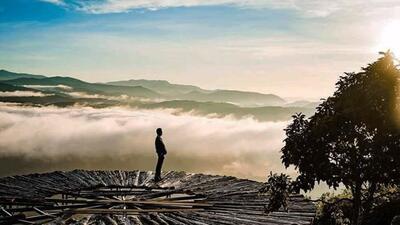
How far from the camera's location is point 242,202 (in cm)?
1636

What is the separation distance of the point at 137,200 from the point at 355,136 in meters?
8.96

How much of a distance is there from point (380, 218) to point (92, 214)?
9012 millimetres

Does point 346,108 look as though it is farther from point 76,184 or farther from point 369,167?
point 76,184

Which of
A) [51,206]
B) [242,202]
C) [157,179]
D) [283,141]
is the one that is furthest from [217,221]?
[157,179]

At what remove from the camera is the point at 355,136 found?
31.9 ft

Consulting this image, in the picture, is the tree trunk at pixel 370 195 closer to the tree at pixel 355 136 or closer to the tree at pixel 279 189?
the tree at pixel 355 136

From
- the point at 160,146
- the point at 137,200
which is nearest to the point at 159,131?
the point at 160,146

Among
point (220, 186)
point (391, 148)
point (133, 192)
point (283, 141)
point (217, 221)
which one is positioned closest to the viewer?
point (391, 148)

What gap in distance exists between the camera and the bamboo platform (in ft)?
44.8

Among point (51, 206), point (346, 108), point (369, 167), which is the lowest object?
point (51, 206)

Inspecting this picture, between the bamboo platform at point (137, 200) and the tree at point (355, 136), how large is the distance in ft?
8.01

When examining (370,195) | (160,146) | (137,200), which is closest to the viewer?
(370,195)

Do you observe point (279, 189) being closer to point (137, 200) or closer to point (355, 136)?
point (355, 136)

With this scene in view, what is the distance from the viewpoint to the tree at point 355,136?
368 inches
